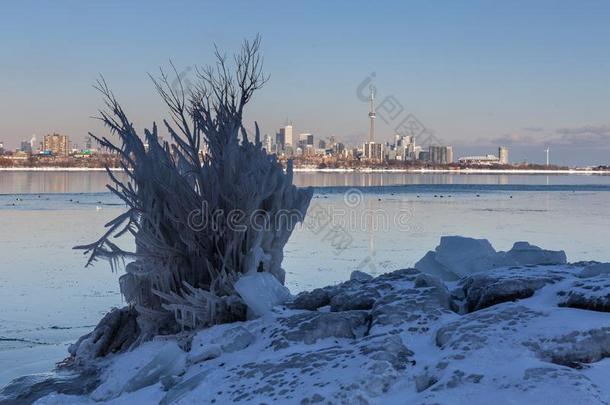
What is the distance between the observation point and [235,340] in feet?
18.7

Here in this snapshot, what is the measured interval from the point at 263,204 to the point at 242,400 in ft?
10.8

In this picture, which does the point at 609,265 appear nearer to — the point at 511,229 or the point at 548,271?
the point at 548,271

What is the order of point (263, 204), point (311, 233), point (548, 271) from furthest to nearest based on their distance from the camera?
point (311, 233) < point (263, 204) < point (548, 271)

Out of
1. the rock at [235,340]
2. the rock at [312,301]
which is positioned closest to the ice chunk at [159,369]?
the rock at [235,340]

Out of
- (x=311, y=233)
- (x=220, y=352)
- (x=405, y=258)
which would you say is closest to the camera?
(x=220, y=352)

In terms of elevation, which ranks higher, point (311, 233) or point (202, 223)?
point (202, 223)

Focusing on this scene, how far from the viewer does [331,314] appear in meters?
5.59

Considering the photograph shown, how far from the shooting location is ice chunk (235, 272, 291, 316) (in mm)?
6217

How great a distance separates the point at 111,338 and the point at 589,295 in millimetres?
4921

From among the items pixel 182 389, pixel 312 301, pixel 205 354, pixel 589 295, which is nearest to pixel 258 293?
pixel 312 301

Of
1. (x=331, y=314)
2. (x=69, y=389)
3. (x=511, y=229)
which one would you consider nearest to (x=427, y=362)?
(x=331, y=314)

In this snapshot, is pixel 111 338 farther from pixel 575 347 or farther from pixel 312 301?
pixel 575 347

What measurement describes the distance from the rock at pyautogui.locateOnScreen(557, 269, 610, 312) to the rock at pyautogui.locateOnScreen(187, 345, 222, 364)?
2.76 meters

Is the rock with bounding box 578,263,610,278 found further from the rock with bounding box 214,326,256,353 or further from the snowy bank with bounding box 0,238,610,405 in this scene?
the rock with bounding box 214,326,256,353
